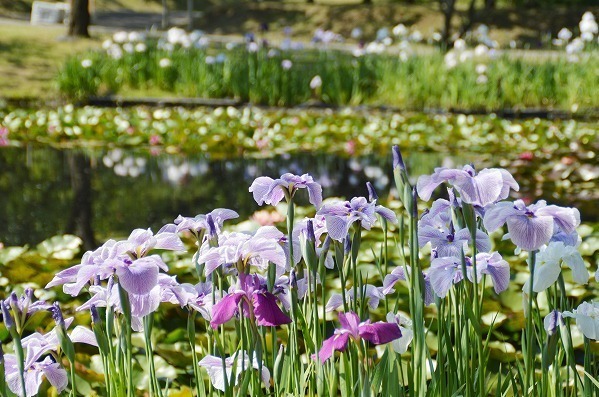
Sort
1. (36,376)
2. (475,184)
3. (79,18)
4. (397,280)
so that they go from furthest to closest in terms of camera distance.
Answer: (79,18), (397,280), (36,376), (475,184)

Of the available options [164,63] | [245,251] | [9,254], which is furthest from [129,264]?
[164,63]

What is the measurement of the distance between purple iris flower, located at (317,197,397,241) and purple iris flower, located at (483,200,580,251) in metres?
0.20

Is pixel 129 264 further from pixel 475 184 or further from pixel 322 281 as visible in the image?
pixel 475 184

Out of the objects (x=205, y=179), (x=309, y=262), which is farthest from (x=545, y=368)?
(x=205, y=179)

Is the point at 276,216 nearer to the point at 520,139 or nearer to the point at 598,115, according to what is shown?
the point at 520,139

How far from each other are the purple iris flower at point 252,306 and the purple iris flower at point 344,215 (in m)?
0.17

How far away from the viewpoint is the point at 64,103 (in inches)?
384

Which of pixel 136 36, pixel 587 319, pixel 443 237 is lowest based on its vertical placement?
pixel 587 319

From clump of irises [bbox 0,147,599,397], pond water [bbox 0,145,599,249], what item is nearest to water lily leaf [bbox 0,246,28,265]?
pond water [bbox 0,145,599,249]

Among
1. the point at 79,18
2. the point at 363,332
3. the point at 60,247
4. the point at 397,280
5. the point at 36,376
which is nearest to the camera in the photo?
the point at 363,332

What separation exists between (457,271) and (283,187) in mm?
323

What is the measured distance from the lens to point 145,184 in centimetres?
507

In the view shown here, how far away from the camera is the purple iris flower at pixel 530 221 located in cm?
120

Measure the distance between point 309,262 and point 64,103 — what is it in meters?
9.02
